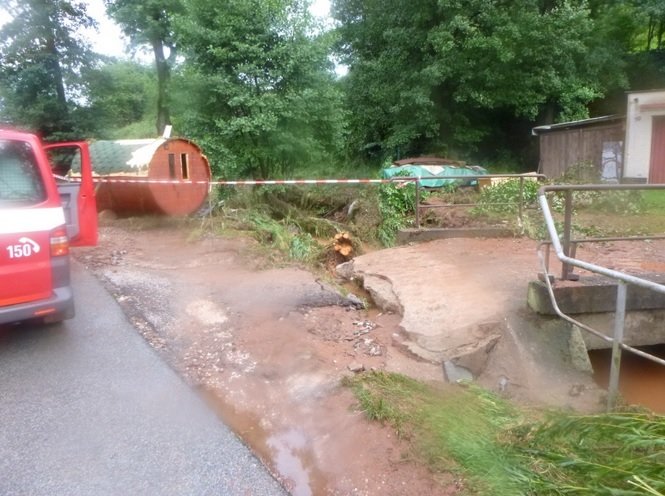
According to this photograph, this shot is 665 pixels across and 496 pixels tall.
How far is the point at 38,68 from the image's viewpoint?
2094 centimetres

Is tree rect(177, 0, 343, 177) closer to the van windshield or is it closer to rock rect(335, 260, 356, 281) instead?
rock rect(335, 260, 356, 281)

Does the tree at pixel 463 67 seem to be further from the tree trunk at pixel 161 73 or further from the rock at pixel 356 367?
the rock at pixel 356 367

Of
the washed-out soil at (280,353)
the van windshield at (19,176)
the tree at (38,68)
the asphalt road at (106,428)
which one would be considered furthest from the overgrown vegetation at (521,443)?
the tree at (38,68)

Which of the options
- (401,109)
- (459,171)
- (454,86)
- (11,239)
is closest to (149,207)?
(11,239)

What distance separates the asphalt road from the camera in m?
2.92

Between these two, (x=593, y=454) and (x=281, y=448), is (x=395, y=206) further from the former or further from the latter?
(x=593, y=454)

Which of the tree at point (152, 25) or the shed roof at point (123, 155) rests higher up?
the tree at point (152, 25)

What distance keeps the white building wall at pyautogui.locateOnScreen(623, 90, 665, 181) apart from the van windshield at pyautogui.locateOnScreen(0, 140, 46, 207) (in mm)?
18359

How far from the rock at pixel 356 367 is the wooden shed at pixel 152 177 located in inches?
301

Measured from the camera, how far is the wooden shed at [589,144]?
18.8 m

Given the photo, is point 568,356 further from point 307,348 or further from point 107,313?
point 107,313

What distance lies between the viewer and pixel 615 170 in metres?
18.8

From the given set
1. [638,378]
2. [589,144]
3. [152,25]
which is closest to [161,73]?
[152,25]

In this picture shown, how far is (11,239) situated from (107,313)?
4.95 feet
